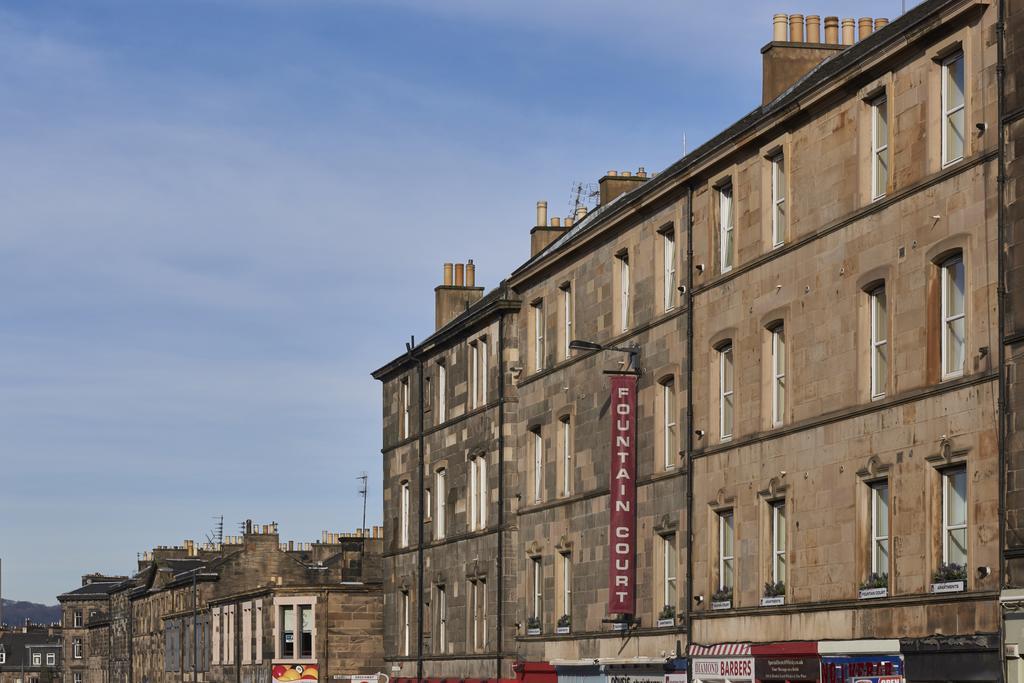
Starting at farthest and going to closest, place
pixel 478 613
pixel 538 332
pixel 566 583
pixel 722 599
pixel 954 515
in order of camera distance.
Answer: pixel 478 613 < pixel 538 332 < pixel 566 583 < pixel 722 599 < pixel 954 515

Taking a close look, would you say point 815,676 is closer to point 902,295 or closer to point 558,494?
point 902,295

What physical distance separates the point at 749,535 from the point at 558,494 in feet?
38.5

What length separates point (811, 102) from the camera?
34.0 m

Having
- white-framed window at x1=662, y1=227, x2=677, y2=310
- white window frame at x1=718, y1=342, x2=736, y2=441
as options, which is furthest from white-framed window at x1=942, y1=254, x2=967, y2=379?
white-framed window at x1=662, y1=227, x2=677, y2=310

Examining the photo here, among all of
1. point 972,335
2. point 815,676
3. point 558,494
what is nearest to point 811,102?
point 972,335

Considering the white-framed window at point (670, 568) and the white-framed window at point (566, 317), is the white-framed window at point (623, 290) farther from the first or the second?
the white-framed window at point (670, 568)

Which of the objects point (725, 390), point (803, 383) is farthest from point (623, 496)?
point (803, 383)

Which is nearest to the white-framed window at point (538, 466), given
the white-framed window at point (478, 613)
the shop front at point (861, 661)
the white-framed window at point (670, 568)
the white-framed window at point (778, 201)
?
the white-framed window at point (478, 613)

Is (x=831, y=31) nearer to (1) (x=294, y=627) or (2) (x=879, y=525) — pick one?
(2) (x=879, y=525)

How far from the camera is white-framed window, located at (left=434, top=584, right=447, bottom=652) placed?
190 ft

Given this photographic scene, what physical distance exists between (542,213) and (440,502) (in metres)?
10.2

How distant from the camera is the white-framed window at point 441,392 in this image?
5932cm

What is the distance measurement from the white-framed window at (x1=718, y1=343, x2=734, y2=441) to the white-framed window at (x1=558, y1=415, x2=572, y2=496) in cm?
913

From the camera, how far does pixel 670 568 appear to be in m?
40.9
